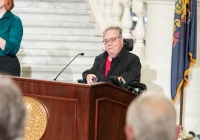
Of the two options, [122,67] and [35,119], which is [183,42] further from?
[35,119]

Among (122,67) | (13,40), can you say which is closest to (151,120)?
(122,67)

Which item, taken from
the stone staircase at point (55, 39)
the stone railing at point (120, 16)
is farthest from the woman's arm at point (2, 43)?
the stone railing at point (120, 16)

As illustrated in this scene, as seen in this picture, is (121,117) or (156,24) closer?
(121,117)

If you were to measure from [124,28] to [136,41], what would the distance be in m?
0.39

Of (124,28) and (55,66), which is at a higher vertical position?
(124,28)

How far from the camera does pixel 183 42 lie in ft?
23.8

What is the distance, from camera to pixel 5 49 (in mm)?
5758

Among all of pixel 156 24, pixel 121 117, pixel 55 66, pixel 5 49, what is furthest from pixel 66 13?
pixel 121 117

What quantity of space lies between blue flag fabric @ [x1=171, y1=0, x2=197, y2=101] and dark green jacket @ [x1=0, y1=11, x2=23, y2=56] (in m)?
2.23

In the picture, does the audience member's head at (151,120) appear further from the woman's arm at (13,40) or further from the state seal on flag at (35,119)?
the woman's arm at (13,40)

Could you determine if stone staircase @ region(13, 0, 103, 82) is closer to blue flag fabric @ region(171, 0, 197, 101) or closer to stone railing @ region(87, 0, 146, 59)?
stone railing @ region(87, 0, 146, 59)

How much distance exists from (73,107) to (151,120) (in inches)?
105

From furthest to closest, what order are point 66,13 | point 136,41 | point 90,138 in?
1. point 66,13
2. point 136,41
3. point 90,138

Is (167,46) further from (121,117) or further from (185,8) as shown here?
(121,117)
